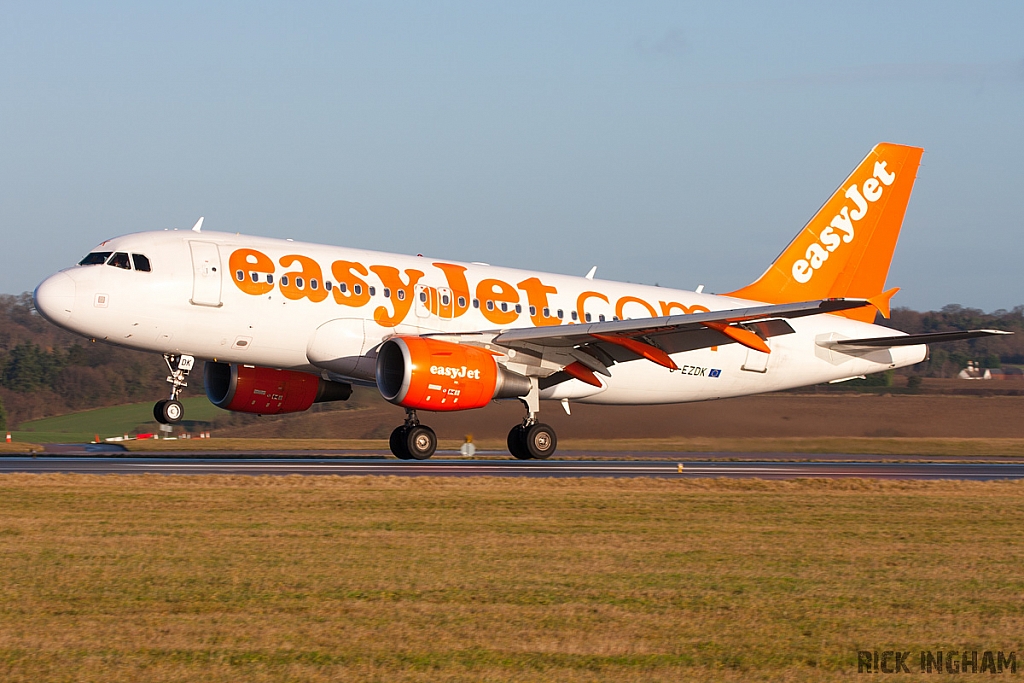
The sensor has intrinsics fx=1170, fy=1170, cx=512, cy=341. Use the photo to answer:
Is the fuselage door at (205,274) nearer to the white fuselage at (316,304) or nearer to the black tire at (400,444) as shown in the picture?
the white fuselage at (316,304)

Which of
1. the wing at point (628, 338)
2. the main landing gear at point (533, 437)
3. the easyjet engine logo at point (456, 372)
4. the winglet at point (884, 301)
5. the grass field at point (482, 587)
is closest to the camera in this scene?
the grass field at point (482, 587)

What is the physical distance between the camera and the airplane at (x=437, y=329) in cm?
2358

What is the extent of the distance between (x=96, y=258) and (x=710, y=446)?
69.3 ft

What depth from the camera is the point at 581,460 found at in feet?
97.6

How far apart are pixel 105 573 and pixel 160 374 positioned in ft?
158

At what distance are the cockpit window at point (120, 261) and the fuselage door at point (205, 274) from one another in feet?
4.21

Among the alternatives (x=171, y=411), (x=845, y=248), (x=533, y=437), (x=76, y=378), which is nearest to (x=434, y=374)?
(x=533, y=437)

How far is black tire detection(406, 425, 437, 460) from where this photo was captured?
25.6 m

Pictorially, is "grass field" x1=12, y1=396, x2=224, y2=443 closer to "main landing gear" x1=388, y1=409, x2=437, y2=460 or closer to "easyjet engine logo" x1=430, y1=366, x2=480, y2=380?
"main landing gear" x1=388, y1=409, x2=437, y2=460

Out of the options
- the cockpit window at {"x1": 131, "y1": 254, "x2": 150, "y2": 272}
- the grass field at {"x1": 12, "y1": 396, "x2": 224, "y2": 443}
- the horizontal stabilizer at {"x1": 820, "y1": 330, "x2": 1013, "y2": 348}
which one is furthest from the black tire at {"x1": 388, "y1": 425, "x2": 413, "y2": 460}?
the grass field at {"x1": 12, "y1": 396, "x2": 224, "y2": 443}

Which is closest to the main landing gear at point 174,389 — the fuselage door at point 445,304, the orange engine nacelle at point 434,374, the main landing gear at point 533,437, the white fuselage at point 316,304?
the white fuselage at point 316,304

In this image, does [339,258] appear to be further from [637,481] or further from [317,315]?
[637,481]

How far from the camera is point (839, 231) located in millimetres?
32406

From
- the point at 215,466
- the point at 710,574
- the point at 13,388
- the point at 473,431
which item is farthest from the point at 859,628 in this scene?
the point at 13,388
